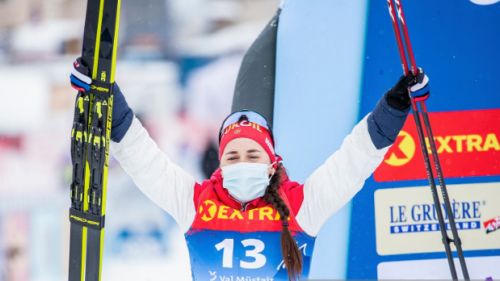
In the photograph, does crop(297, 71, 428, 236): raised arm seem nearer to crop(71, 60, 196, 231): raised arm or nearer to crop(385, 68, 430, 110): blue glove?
crop(385, 68, 430, 110): blue glove

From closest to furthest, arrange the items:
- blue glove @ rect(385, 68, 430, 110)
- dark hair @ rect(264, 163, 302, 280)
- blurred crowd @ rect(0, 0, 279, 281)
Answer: blue glove @ rect(385, 68, 430, 110) → dark hair @ rect(264, 163, 302, 280) → blurred crowd @ rect(0, 0, 279, 281)

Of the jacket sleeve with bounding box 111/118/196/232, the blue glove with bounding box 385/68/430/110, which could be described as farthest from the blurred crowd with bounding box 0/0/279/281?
the blue glove with bounding box 385/68/430/110

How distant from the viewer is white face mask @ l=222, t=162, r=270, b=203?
2.55 meters

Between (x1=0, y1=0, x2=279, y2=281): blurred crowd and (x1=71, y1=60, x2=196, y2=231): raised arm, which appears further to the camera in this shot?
(x1=0, y1=0, x2=279, y2=281): blurred crowd

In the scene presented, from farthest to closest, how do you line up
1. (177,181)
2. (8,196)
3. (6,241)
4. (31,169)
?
(31,169), (8,196), (6,241), (177,181)

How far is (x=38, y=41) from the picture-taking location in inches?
376

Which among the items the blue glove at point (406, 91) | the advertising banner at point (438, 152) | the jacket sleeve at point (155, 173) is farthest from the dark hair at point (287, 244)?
the advertising banner at point (438, 152)

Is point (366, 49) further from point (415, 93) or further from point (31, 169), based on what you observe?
point (31, 169)

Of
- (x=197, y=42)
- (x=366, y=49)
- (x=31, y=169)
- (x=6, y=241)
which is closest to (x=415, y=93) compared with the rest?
(x=366, y=49)

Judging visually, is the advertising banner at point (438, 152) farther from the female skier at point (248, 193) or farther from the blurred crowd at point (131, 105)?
the blurred crowd at point (131, 105)

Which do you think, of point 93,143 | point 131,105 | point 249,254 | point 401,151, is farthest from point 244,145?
point 131,105

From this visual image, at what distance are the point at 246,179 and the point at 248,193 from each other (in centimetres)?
7

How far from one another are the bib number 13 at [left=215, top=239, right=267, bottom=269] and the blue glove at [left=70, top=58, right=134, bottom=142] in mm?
513

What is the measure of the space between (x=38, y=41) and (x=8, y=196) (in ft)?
9.66
